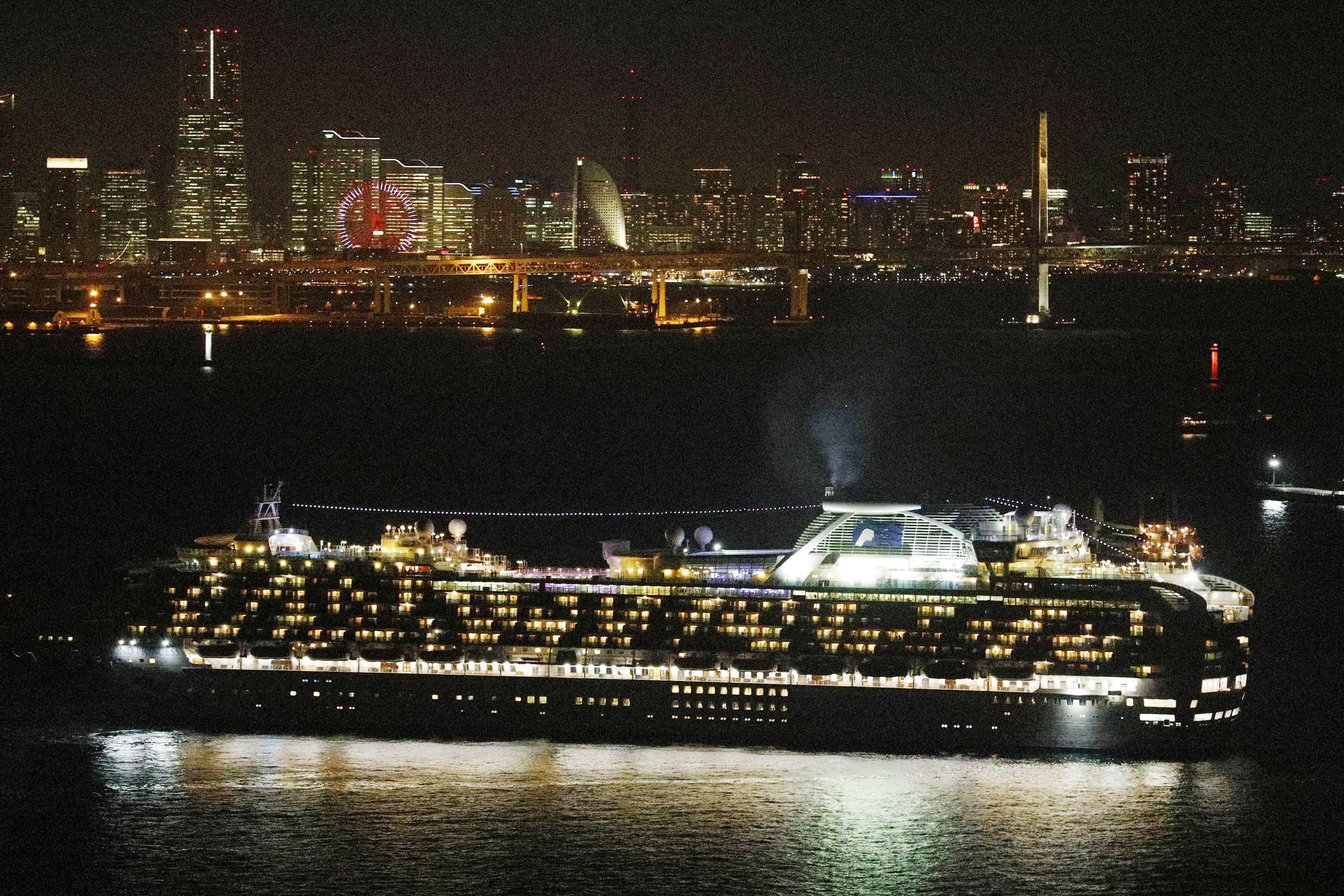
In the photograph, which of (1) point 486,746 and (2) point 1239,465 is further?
(2) point 1239,465

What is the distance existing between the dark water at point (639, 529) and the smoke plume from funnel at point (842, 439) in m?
0.27

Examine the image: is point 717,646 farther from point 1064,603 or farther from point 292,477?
point 292,477

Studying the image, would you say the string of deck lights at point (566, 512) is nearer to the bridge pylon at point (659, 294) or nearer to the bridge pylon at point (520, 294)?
the bridge pylon at point (659, 294)

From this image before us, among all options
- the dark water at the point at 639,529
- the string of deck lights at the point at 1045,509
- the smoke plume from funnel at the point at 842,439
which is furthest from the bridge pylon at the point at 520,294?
the string of deck lights at the point at 1045,509

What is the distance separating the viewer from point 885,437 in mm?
48375

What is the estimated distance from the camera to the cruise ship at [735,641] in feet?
A: 62.5

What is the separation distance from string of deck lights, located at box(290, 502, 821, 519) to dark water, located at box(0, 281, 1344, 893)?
332mm

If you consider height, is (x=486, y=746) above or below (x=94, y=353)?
below

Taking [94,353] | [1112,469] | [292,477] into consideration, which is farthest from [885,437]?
[94,353]

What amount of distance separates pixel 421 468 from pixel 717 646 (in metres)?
23.2

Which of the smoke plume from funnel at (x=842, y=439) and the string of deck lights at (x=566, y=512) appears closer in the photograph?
the string of deck lights at (x=566, y=512)

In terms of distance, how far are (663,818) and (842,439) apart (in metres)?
31.2

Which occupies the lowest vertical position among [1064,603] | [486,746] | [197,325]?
[486,746]

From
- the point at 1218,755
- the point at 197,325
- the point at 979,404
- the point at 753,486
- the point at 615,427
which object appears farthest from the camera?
the point at 197,325
